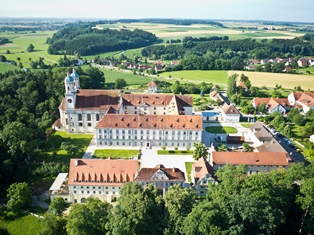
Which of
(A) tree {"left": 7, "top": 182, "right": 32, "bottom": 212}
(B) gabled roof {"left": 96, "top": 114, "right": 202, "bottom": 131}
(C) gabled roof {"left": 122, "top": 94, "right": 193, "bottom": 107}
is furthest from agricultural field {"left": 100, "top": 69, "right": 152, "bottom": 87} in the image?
(A) tree {"left": 7, "top": 182, "right": 32, "bottom": 212}

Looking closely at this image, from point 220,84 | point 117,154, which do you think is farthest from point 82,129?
point 220,84

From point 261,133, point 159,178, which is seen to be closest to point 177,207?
point 159,178

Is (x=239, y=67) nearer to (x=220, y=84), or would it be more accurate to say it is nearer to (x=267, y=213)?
(x=220, y=84)

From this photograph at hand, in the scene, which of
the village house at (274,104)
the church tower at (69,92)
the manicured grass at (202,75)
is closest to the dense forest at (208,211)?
the church tower at (69,92)

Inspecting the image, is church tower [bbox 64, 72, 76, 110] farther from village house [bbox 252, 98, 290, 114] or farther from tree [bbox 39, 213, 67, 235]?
village house [bbox 252, 98, 290, 114]

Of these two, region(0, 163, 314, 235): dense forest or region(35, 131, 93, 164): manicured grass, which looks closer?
region(0, 163, 314, 235): dense forest

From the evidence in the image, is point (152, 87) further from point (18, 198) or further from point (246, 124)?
point (18, 198)

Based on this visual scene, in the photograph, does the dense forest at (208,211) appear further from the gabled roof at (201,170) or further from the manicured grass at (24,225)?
the gabled roof at (201,170)
